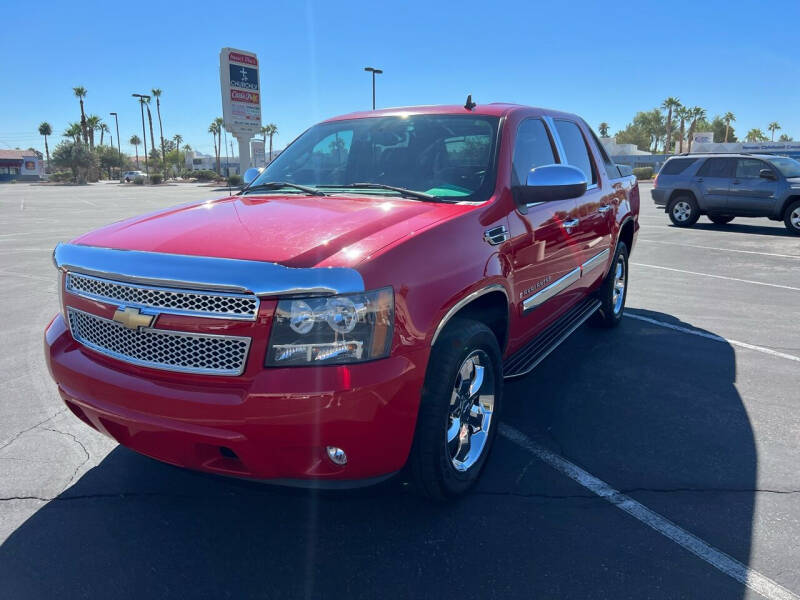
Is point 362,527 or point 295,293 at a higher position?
point 295,293

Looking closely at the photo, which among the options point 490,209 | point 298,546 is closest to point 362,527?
point 298,546

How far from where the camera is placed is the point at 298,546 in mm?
2639

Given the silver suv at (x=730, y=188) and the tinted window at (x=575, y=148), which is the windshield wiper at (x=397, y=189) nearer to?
the tinted window at (x=575, y=148)

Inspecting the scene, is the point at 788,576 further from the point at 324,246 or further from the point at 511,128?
the point at 511,128

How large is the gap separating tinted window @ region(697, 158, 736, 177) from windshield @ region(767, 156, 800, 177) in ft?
2.66

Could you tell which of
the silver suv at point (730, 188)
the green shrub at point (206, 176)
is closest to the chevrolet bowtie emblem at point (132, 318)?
the silver suv at point (730, 188)

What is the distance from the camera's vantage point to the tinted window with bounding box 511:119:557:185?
3658mm

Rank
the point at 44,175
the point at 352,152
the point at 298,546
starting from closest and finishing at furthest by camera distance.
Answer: the point at 298,546, the point at 352,152, the point at 44,175

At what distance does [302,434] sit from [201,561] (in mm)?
814

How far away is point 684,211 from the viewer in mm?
15656

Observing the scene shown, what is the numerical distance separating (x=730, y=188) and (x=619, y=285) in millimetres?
10349

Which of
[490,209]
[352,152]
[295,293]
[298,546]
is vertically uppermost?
[352,152]

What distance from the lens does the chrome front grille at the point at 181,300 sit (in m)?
2.24

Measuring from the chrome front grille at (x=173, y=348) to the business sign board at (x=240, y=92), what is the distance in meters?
20.7
